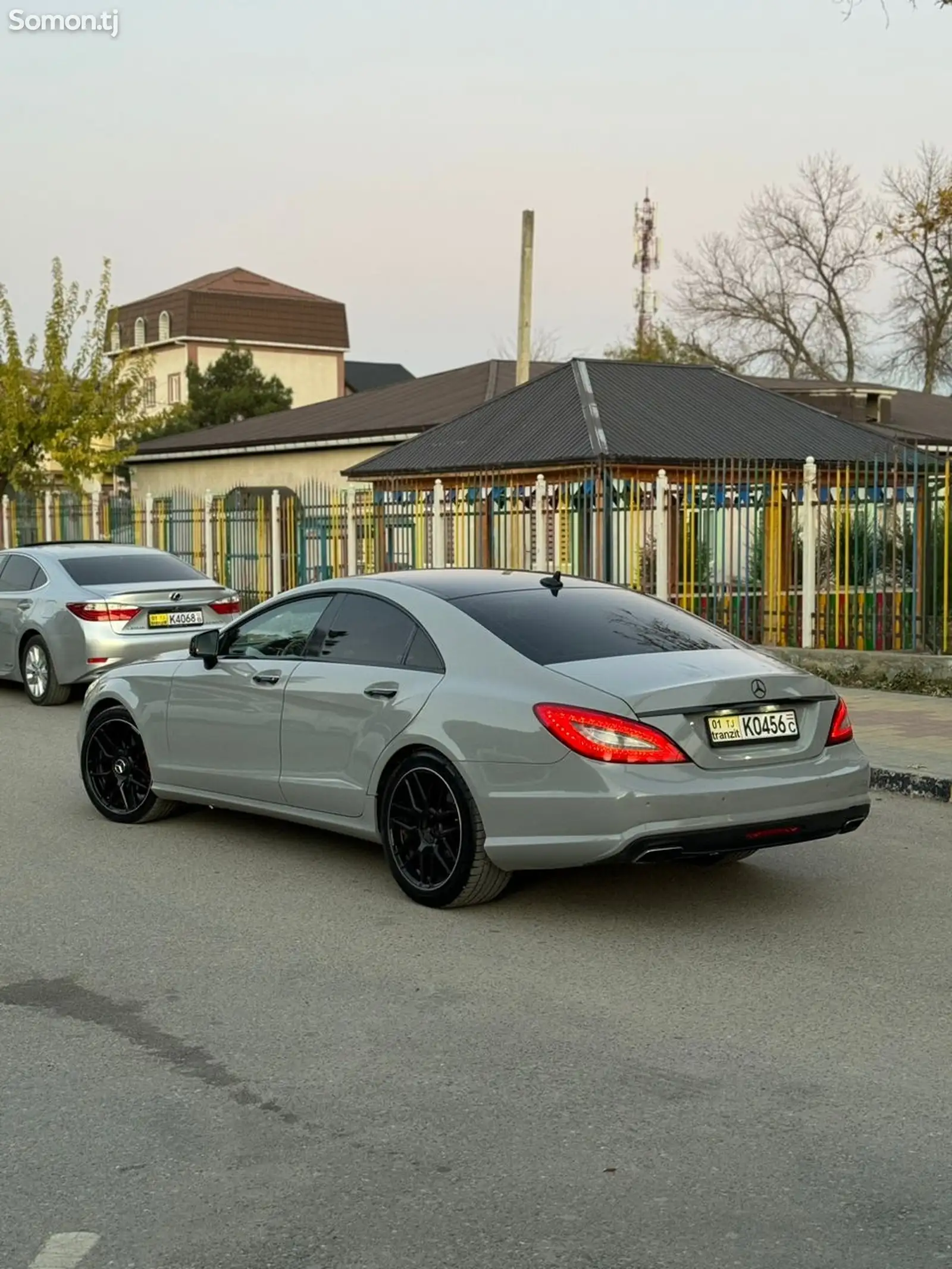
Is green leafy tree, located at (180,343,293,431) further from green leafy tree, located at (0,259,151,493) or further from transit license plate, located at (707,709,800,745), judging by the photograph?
transit license plate, located at (707,709,800,745)

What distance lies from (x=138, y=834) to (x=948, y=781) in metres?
4.83

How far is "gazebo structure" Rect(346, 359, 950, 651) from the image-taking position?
15.5m

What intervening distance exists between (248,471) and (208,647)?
1230 inches

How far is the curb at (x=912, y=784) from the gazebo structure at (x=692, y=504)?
16.5 feet

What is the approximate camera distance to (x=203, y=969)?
20.0 feet

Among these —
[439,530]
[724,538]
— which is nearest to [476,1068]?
[724,538]

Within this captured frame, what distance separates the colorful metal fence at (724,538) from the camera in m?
15.3

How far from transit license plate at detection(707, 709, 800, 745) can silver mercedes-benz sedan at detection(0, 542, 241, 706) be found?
30.4ft

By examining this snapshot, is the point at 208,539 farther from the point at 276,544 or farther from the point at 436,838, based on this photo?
the point at 436,838

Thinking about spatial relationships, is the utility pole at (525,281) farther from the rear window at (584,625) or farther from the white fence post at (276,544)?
the rear window at (584,625)

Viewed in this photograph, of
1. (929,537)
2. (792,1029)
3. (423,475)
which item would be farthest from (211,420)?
(792,1029)

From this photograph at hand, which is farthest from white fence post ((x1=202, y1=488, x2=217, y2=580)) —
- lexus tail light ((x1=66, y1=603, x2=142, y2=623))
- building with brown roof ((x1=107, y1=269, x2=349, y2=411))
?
building with brown roof ((x1=107, y1=269, x2=349, y2=411))

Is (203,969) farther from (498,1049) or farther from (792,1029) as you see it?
(792,1029)

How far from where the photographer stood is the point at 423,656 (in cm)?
729
